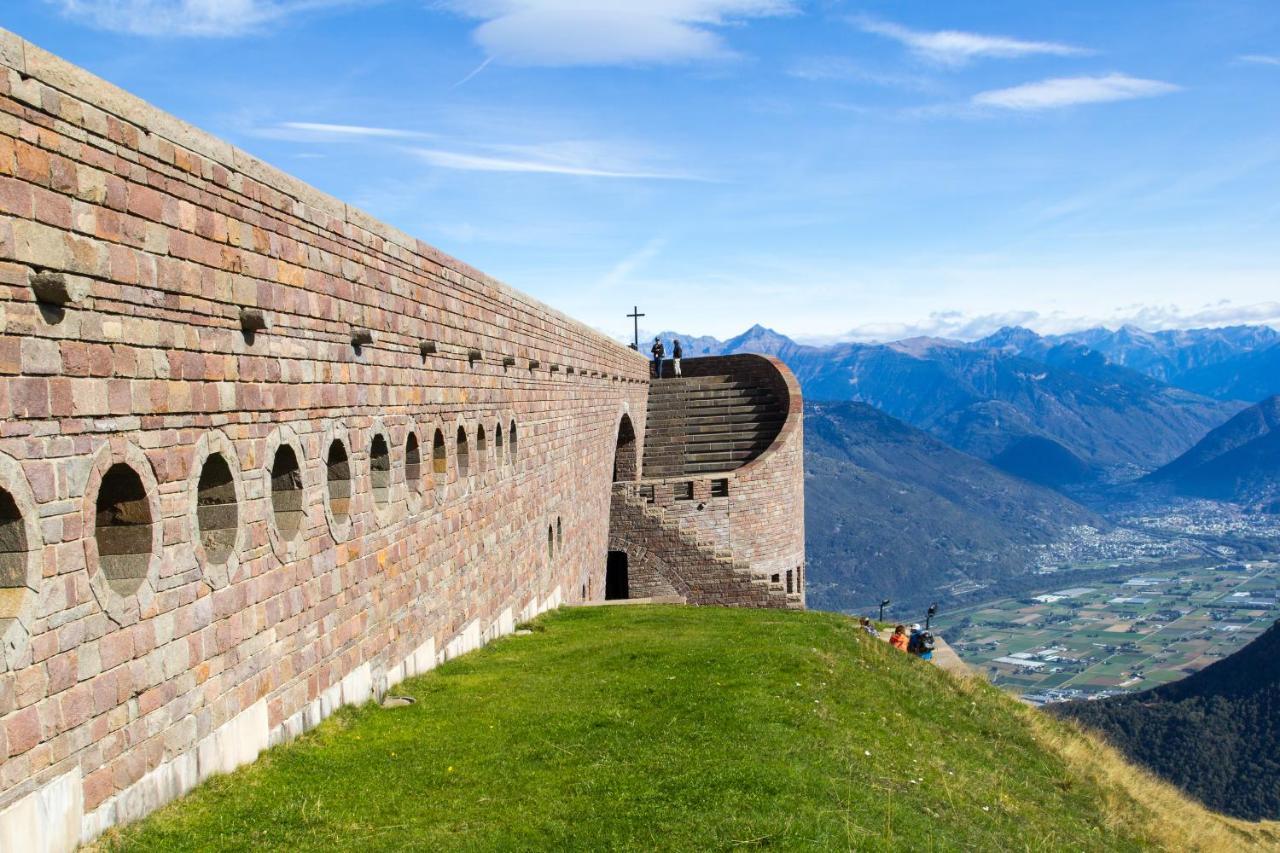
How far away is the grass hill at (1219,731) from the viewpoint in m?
57.2

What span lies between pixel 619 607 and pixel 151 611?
1377 cm

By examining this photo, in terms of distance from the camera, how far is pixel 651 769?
8.64 m

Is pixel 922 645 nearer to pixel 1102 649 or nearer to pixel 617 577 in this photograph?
pixel 617 577

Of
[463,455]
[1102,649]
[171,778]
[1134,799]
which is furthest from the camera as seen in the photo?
[1102,649]

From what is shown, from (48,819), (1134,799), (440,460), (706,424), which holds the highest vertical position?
(440,460)

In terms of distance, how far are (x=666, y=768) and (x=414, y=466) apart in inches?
191

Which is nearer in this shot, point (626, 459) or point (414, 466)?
point (414, 466)

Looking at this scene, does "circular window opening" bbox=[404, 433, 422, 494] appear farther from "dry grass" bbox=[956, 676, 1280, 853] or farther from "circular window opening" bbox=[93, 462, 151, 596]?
"dry grass" bbox=[956, 676, 1280, 853]

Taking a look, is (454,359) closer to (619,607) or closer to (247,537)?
(247,537)

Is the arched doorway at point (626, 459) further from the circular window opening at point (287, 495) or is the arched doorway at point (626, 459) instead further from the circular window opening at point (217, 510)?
the circular window opening at point (217, 510)

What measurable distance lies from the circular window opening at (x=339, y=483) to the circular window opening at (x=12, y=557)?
4.33 meters

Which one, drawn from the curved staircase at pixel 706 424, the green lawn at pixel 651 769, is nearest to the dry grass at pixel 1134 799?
the green lawn at pixel 651 769

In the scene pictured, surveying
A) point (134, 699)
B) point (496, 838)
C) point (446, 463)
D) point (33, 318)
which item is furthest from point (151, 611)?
point (446, 463)

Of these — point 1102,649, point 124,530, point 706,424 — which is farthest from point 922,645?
point 1102,649
